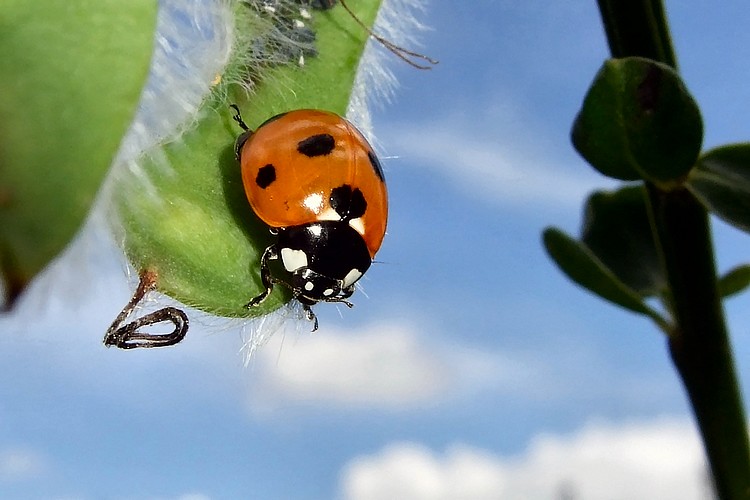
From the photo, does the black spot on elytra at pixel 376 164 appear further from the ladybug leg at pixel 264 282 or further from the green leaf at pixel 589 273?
the green leaf at pixel 589 273

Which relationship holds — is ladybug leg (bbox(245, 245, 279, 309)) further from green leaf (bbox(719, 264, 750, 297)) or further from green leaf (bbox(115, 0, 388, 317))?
green leaf (bbox(719, 264, 750, 297))

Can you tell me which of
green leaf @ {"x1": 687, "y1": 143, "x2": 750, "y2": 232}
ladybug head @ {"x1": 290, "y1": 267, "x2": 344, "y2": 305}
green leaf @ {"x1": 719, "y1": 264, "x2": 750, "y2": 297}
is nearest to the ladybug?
ladybug head @ {"x1": 290, "y1": 267, "x2": 344, "y2": 305}

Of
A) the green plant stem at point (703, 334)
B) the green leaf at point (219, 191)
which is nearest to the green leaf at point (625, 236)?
the green plant stem at point (703, 334)

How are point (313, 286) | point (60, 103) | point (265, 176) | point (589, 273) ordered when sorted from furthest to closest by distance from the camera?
point (589, 273)
point (313, 286)
point (265, 176)
point (60, 103)

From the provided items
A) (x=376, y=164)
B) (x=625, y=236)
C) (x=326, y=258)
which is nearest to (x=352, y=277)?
(x=326, y=258)

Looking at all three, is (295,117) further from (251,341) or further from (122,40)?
(122,40)

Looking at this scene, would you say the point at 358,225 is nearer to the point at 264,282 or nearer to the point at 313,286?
the point at 313,286
